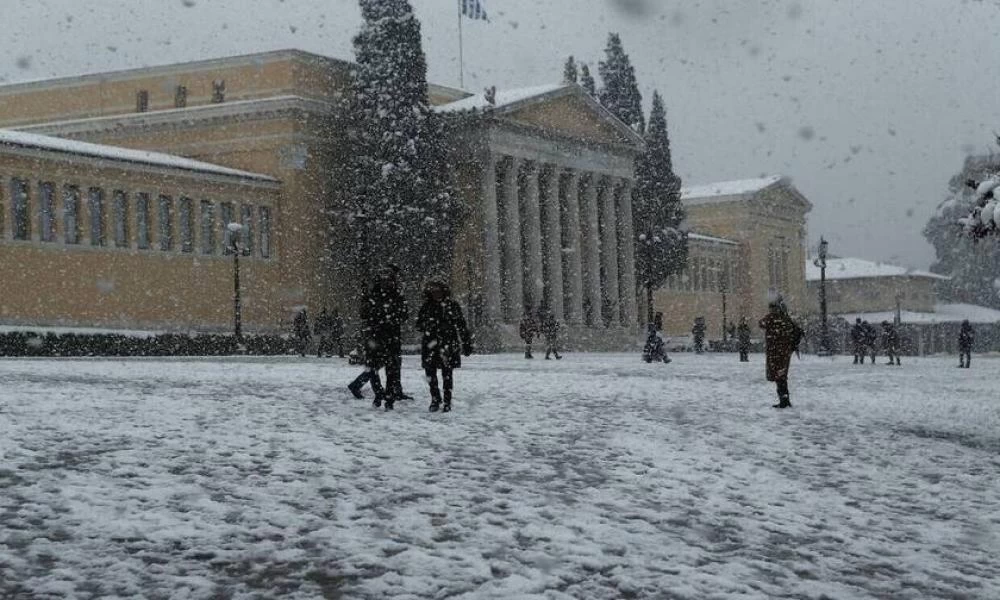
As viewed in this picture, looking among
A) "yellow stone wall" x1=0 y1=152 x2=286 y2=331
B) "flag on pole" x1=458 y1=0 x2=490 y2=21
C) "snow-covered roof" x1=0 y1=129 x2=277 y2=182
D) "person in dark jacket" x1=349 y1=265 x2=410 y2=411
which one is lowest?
"person in dark jacket" x1=349 y1=265 x2=410 y2=411

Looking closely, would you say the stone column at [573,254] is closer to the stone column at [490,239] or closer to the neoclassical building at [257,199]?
the neoclassical building at [257,199]

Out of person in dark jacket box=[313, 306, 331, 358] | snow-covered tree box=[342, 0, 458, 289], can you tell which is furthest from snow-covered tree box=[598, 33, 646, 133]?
person in dark jacket box=[313, 306, 331, 358]

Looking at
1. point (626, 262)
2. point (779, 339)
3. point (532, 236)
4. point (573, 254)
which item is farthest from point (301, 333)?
point (626, 262)

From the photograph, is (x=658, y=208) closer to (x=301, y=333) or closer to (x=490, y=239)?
(x=490, y=239)

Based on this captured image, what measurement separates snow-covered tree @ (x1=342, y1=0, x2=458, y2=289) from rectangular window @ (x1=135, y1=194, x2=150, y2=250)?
300 inches

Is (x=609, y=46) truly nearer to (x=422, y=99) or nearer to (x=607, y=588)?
(x=422, y=99)

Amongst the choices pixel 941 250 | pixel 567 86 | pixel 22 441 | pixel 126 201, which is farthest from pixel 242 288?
pixel 941 250

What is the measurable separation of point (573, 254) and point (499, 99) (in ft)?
30.3

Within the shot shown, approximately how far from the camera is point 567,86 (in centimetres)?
5953

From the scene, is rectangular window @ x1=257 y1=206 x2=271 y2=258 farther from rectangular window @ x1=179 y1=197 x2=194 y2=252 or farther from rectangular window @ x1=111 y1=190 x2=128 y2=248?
rectangular window @ x1=111 y1=190 x2=128 y2=248

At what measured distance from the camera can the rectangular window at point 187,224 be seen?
157ft

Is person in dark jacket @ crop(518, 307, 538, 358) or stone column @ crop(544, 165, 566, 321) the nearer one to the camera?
person in dark jacket @ crop(518, 307, 538, 358)

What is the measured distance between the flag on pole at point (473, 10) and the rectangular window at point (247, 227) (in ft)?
48.2

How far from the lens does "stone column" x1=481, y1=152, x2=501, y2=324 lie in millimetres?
56406
